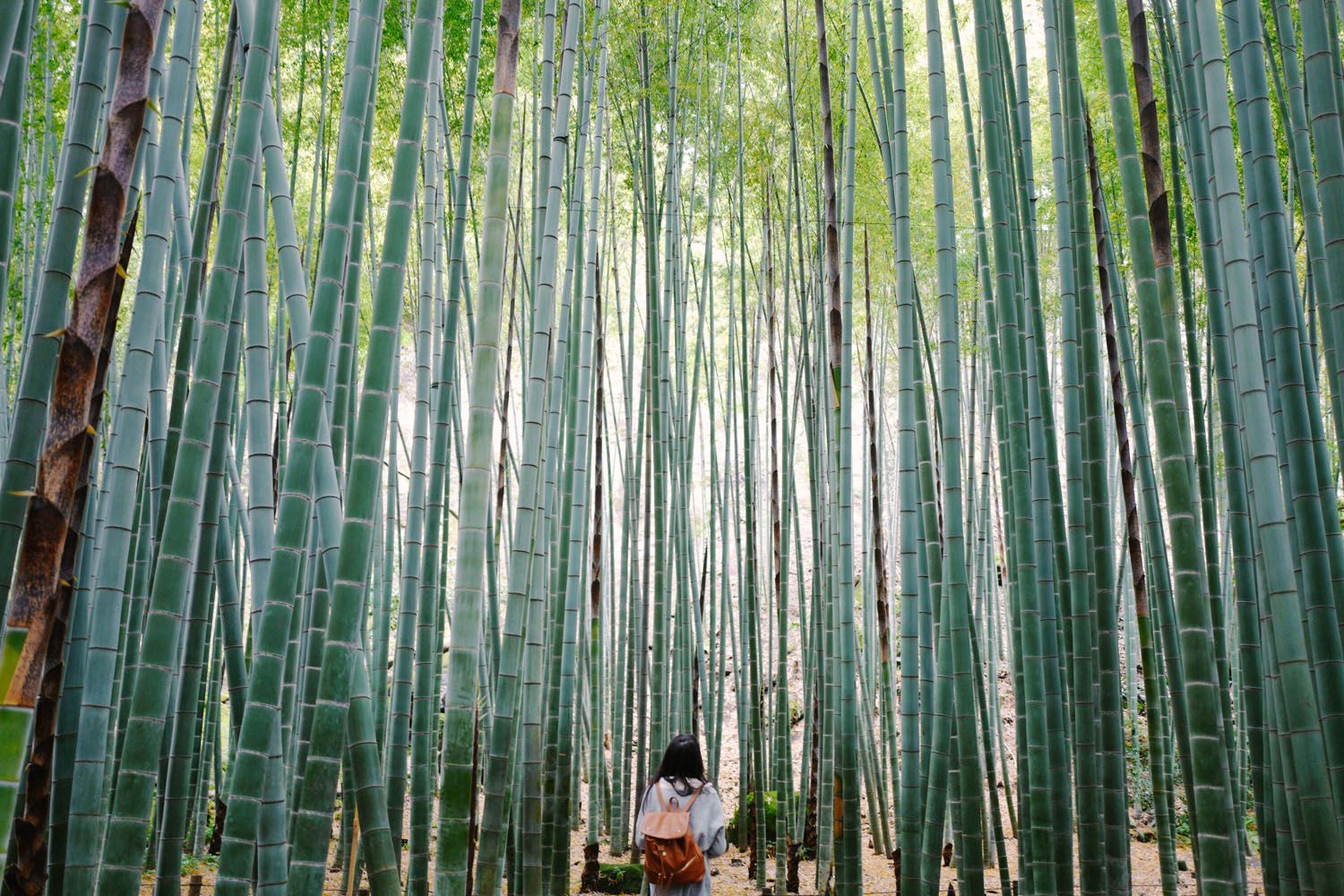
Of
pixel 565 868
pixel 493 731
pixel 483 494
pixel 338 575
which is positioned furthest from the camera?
pixel 565 868

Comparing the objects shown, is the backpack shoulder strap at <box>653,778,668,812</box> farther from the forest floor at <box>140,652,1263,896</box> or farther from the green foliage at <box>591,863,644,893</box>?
the green foliage at <box>591,863,644,893</box>

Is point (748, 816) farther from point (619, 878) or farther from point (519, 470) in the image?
point (519, 470)

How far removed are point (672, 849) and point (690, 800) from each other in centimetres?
14

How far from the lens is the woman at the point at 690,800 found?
253cm

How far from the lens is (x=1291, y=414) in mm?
1385

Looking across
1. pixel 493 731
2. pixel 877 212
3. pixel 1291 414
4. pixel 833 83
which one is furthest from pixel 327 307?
pixel 877 212

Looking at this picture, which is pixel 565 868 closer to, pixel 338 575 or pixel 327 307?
pixel 338 575

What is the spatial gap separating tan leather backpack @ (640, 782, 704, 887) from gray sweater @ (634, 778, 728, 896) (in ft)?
0.06

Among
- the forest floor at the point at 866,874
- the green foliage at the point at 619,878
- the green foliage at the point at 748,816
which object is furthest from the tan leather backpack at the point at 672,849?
the green foliage at the point at 748,816

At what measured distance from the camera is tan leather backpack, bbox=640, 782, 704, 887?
2.47 meters

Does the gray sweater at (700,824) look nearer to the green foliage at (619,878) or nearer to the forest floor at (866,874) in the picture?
the forest floor at (866,874)

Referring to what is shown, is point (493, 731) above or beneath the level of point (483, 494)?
beneath

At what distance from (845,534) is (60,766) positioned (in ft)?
6.83

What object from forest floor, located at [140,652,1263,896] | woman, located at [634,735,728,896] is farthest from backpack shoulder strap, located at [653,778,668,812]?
forest floor, located at [140,652,1263,896]
